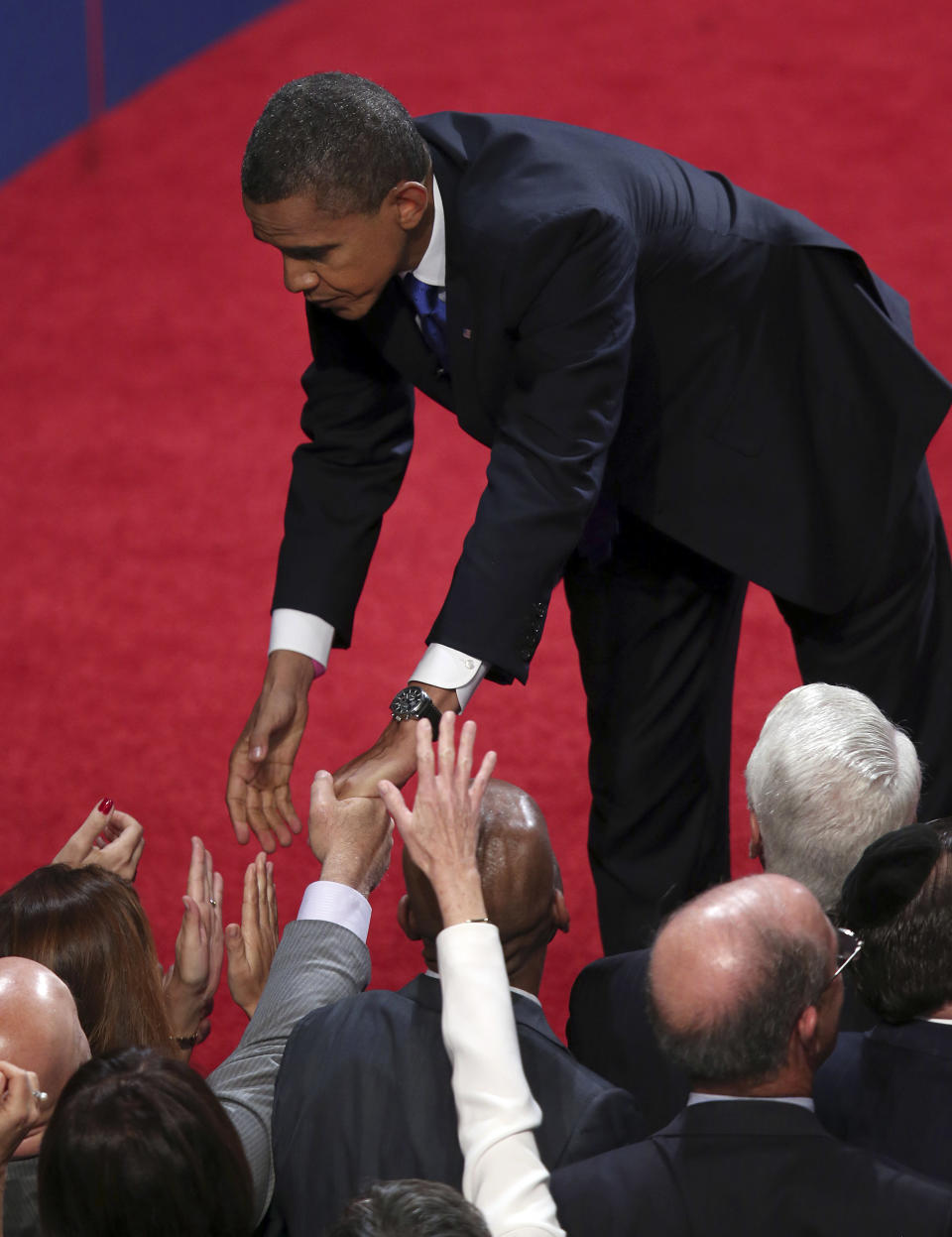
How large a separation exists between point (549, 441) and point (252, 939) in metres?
0.63

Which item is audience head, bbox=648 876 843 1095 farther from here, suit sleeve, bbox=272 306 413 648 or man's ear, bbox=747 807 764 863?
suit sleeve, bbox=272 306 413 648

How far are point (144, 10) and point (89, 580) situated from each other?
2.31m

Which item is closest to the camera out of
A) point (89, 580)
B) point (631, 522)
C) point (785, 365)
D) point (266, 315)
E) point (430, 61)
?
point (785, 365)

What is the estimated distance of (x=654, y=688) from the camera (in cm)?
216

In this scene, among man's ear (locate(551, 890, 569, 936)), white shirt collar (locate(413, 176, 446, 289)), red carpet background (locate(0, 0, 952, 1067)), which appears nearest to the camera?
man's ear (locate(551, 890, 569, 936))

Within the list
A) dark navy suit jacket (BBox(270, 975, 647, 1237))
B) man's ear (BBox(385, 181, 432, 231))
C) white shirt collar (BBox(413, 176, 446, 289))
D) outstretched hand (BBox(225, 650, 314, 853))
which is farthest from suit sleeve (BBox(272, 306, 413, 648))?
dark navy suit jacket (BBox(270, 975, 647, 1237))

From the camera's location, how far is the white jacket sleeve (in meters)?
1.21

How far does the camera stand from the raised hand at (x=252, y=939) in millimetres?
1777

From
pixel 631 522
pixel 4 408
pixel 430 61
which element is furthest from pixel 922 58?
pixel 631 522

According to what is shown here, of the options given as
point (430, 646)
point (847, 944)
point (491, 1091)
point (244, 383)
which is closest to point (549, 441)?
point (430, 646)

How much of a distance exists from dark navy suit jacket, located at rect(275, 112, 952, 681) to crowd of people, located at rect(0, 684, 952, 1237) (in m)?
0.29

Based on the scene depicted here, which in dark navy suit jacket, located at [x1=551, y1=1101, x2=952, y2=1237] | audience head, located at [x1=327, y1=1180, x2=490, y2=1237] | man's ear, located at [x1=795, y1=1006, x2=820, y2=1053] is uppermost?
man's ear, located at [x1=795, y1=1006, x2=820, y2=1053]

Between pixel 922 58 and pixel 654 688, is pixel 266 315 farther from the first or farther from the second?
pixel 654 688

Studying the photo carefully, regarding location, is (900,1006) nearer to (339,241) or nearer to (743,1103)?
(743,1103)
